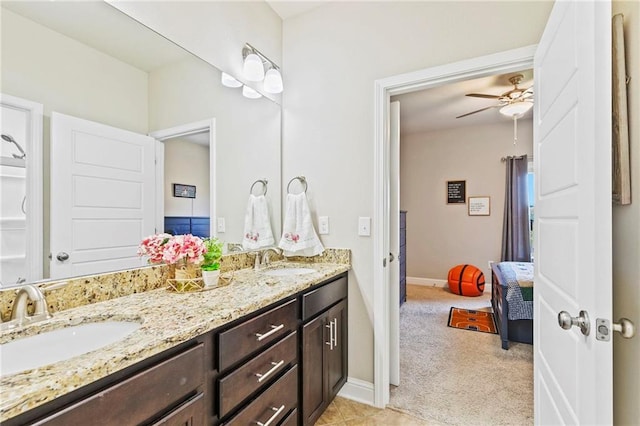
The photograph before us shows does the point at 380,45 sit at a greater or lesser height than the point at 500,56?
greater

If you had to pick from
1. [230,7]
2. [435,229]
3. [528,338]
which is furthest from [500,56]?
[435,229]

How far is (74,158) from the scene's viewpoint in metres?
1.22

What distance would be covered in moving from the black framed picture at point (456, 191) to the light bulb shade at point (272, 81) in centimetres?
388

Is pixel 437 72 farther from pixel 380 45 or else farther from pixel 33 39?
pixel 33 39

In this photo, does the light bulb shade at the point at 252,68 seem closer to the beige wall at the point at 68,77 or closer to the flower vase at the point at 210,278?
the beige wall at the point at 68,77

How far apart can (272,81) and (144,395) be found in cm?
202

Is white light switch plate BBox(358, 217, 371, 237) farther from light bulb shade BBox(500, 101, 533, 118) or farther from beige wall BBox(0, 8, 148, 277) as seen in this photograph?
light bulb shade BBox(500, 101, 533, 118)

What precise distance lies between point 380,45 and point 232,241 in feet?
5.24

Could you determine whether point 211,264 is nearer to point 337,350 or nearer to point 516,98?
point 337,350

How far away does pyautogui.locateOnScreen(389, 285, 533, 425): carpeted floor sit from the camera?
193 centimetres

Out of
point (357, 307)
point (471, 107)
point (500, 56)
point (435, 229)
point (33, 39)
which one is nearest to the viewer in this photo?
point (33, 39)

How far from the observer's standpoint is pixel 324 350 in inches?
70.9

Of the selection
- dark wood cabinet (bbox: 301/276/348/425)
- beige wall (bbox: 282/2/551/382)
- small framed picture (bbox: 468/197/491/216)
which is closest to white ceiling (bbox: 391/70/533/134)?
beige wall (bbox: 282/2/551/382)

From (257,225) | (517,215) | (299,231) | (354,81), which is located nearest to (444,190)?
(517,215)
